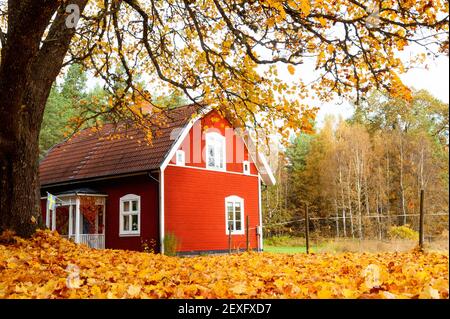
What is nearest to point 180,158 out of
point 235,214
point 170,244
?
point 170,244

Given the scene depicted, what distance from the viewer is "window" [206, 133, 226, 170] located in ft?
64.4

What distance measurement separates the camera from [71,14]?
348 inches

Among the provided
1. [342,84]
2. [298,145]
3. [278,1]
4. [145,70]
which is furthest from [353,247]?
[298,145]

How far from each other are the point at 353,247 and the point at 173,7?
866 cm

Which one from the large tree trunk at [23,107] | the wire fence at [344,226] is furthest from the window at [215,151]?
the large tree trunk at [23,107]

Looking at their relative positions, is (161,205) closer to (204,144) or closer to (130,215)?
(130,215)

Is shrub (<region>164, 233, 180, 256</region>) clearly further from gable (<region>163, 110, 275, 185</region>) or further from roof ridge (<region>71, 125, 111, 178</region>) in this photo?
roof ridge (<region>71, 125, 111, 178</region>)

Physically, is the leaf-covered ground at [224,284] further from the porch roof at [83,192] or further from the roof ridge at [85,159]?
the roof ridge at [85,159]

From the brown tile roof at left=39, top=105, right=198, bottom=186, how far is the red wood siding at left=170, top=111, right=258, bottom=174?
75 cm

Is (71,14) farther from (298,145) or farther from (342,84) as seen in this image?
(298,145)

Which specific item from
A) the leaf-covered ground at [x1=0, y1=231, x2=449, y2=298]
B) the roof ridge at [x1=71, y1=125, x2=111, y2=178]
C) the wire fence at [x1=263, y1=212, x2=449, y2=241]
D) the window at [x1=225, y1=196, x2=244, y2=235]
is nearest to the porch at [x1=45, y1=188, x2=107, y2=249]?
the roof ridge at [x1=71, y1=125, x2=111, y2=178]

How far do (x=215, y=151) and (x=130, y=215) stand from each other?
4761mm

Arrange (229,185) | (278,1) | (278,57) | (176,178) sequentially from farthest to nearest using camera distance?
(229,185) < (176,178) < (278,57) < (278,1)

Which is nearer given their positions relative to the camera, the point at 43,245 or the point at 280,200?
the point at 43,245
